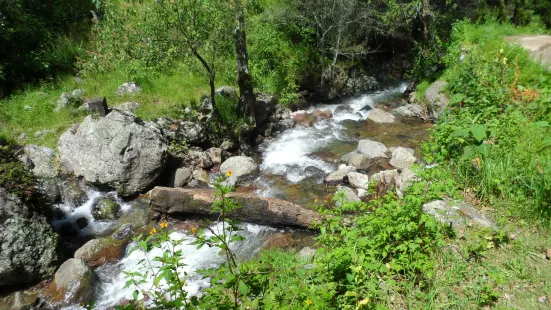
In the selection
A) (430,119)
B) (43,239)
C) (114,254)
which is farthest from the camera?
(430,119)

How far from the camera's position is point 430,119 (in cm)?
1246

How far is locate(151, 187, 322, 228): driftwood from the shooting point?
7257mm

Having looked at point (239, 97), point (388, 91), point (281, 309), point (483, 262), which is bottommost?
point (388, 91)

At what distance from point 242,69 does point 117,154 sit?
4.43 m

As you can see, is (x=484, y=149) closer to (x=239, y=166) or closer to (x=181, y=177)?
(x=239, y=166)

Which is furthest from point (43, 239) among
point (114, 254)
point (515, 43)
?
point (515, 43)

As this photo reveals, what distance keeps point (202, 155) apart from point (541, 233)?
27.0 feet

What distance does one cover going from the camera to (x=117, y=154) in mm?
8625

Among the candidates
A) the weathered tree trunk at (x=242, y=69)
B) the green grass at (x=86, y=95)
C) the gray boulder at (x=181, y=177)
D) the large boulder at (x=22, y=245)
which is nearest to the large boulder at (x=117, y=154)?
the gray boulder at (x=181, y=177)

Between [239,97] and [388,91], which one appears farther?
[388,91]

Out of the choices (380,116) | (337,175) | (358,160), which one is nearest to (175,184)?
(337,175)

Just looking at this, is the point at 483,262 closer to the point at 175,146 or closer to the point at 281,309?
the point at 281,309

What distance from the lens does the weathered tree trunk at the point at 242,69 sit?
375 inches

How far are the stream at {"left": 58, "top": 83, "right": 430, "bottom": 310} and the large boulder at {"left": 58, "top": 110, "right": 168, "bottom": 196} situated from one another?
577 millimetres
